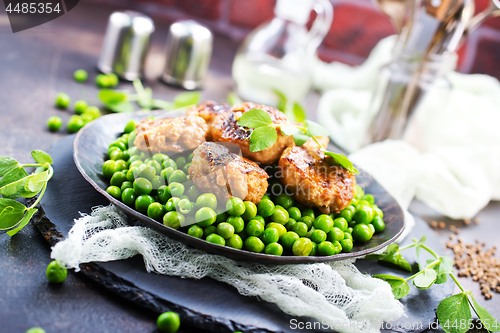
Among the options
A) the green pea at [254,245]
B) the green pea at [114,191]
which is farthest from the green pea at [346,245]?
the green pea at [114,191]

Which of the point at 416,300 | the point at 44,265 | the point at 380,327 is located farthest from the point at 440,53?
the point at 44,265

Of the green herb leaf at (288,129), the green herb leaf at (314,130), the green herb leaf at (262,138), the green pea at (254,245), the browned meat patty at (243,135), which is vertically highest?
the green herb leaf at (314,130)

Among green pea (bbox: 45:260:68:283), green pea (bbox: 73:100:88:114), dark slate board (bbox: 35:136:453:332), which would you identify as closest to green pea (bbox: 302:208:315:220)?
dark slate board (bbox: 35:136:453:332)

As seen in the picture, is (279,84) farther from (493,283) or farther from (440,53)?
(493,283)

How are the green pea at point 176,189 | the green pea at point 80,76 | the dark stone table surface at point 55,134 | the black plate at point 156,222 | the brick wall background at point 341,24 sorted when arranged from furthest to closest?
1. the brick wall background at point 341,24
2. the green pea at point 80,76
3. the green pea at point 176,189
4. the black plate at point 156,222
5. the dark stone table surface at point 55,134

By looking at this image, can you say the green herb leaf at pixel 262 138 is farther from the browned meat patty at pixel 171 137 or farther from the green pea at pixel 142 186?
the green pea at pixel 142 186
